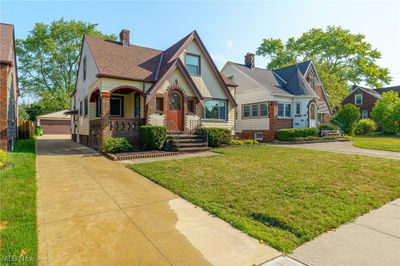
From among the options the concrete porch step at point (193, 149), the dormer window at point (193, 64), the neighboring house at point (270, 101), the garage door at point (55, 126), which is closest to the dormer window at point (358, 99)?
the neighboring house at point (270, 101)

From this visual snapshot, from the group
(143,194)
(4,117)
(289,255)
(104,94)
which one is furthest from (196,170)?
(4,117)

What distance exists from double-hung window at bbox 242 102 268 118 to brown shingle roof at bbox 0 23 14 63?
18258 millimetres

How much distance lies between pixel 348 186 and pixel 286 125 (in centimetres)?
1648

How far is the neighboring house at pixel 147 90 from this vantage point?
13.3m

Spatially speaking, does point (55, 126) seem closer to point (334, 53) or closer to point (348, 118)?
point (348, 118)

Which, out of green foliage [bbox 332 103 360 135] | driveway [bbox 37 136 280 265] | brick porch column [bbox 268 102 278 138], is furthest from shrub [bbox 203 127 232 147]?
green foliage [bbox 332 103 360 135]

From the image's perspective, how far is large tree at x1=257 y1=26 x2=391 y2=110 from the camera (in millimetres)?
40344

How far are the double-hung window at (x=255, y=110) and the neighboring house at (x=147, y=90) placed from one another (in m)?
4.46

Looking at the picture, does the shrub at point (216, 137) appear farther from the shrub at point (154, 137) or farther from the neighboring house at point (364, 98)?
the neighboring house at point (364, 98)

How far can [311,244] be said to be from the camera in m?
3.55

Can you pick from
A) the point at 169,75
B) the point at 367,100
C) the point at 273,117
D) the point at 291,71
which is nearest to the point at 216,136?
the point at 169,75

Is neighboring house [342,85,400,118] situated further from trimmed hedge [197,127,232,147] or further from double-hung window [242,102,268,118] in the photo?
trimmed hedge [197,127,232,147]

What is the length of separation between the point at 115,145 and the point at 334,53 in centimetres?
4351

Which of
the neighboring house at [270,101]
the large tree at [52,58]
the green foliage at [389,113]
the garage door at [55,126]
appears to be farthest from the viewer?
the large tree at [52,58]
